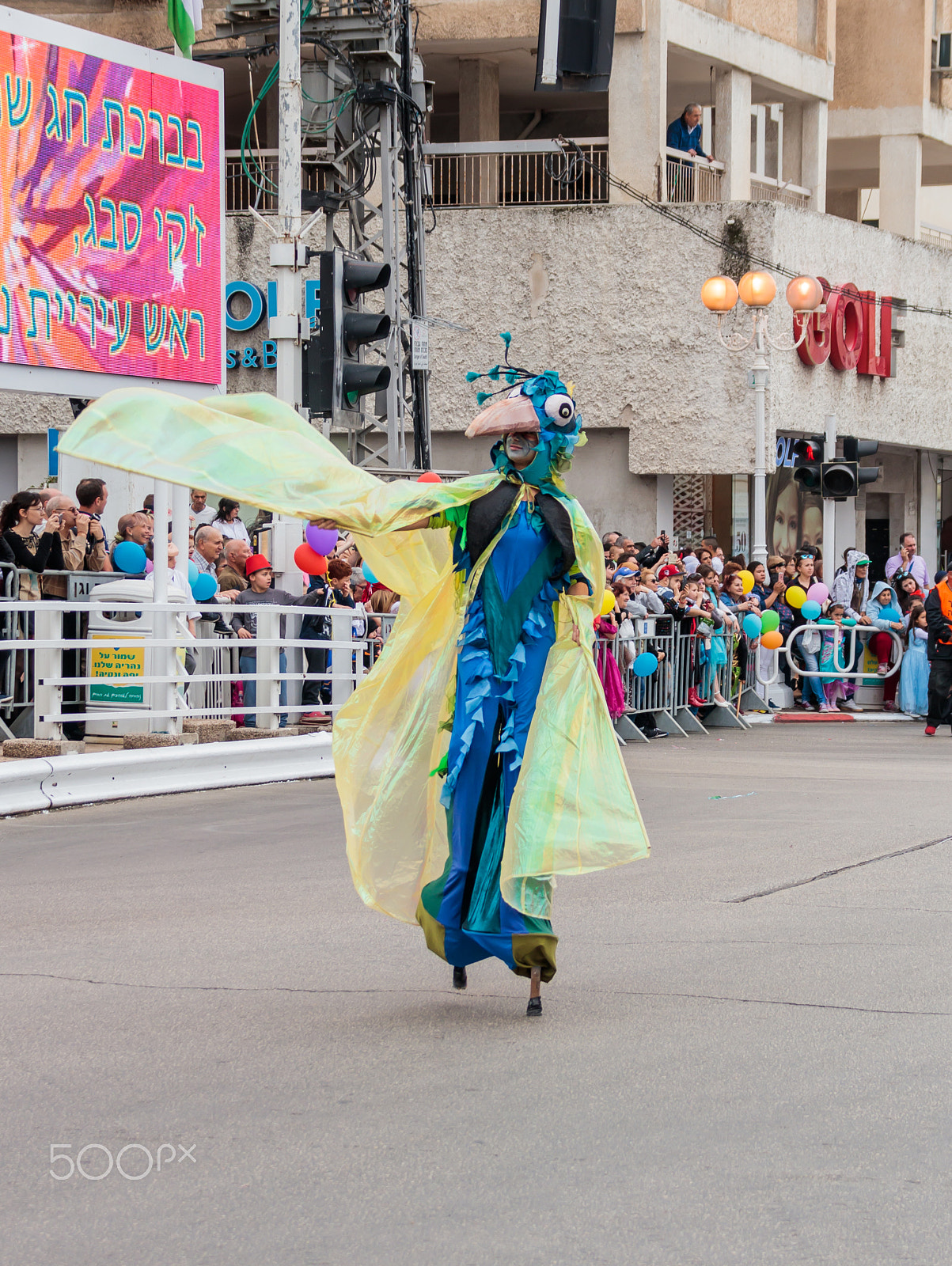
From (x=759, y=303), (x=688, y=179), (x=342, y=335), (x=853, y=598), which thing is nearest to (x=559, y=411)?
(x=342, y=335)

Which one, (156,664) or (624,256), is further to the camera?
(624,256)

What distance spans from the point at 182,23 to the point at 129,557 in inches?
212

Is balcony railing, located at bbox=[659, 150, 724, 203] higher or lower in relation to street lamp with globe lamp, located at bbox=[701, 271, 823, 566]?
higher

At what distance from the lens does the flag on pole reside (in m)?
15.7

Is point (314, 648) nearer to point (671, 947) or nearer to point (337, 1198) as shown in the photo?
point (671, 947)

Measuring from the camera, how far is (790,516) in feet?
105

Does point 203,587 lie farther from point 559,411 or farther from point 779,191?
point 779,191

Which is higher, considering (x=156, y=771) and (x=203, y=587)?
(x=203, y=587)

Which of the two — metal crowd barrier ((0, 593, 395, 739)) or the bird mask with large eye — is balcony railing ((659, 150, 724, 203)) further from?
the bird mask with large eye

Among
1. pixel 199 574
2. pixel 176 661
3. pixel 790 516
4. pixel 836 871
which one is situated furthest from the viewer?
pixel 790 516

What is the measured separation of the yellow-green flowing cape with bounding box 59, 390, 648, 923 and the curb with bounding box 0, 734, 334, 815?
585cm

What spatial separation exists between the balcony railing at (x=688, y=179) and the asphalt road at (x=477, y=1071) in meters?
21.0

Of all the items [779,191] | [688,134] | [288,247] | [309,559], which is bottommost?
[309,559]

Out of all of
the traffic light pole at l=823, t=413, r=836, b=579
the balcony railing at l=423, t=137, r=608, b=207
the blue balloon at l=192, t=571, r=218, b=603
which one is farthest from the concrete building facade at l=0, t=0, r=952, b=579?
the blue balloon at l=192, t=571, r=218, b=603
